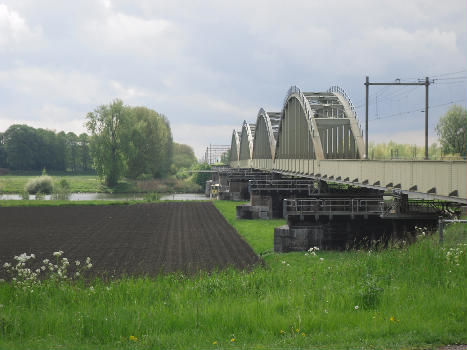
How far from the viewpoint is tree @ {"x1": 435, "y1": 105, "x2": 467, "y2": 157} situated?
88000mm

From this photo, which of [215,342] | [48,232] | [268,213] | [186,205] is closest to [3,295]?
[215,342]

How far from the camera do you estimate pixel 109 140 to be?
342ft

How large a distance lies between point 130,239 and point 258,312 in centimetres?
2532

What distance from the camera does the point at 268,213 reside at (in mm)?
48219

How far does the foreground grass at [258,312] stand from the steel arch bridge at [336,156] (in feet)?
14.3

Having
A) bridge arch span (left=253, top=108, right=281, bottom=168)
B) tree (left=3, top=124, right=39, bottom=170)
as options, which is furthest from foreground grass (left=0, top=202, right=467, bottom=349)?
tree (left=3, top=124, right=39, bottom=170)

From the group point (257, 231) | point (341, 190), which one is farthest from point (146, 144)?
point (341, 190)

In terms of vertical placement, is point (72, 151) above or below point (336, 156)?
above

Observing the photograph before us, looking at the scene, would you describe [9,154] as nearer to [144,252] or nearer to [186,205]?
[186,205]

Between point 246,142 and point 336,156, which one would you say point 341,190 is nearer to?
point 336,156

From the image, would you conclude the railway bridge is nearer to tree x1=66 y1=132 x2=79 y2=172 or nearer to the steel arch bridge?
the steel arch bridge

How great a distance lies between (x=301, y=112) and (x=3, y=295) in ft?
128

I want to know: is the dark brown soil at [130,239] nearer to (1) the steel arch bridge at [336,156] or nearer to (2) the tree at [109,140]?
(1) the steel arch bridge at [336,156]

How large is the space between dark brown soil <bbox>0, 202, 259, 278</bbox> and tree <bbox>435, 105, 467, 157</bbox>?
5066cm
